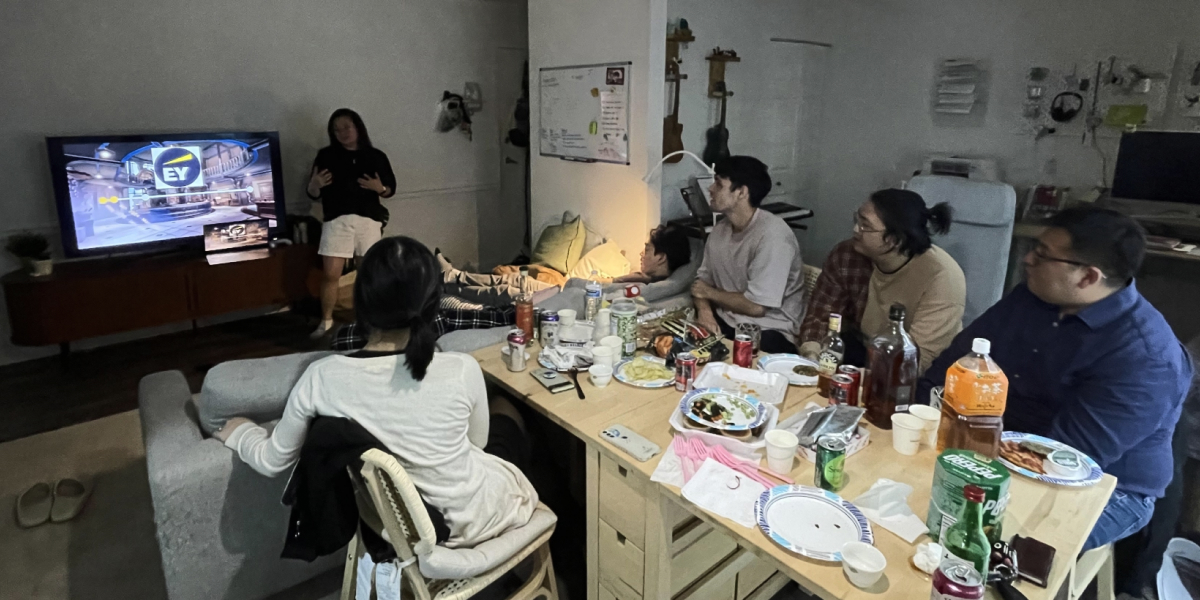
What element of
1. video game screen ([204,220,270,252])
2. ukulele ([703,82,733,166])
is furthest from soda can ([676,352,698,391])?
video game screen ([204,220,270,252])

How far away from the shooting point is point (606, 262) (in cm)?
374

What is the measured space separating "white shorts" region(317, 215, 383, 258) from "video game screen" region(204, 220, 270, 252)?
350 millimetres

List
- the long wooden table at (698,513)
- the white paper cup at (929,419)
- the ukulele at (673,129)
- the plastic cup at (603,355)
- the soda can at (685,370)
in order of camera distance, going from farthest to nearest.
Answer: the ukulele at (673,129) → the plastic cup at (603,355) → the soda can at (685,370) → the white paper cup at (929,419) → the long wooden table at (698,513)

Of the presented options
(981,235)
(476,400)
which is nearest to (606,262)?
(981,235)

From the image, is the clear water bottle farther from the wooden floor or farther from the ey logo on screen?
the ey logo on screen

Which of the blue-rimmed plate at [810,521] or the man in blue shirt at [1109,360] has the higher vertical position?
the man in blue shirt at [1109,360]

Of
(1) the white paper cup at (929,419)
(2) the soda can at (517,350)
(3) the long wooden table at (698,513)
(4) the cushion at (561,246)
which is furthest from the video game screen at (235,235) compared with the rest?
(1) the white paper cup at (929,419)

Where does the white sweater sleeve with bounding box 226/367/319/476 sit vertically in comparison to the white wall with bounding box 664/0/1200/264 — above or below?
below

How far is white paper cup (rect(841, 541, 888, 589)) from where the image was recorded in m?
1.10

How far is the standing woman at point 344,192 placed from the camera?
4.14 metres

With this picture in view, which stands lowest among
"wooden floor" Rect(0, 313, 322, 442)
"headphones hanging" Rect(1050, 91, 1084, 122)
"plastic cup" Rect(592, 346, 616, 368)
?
"wooden floor" Rect(0, 313, 322, 442)

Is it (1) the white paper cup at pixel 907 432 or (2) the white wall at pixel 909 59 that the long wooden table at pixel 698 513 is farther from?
(2) the white wall at pixel 909 59

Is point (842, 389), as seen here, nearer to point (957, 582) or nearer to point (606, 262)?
point (957, 582)

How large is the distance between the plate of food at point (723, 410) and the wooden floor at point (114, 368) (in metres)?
2.83
